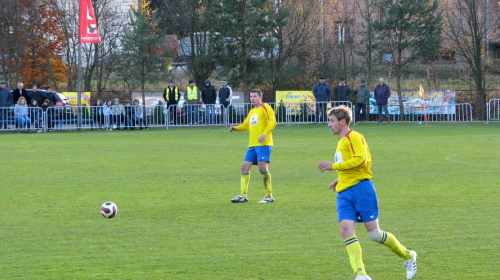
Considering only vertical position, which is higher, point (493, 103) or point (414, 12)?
point (414, 12)

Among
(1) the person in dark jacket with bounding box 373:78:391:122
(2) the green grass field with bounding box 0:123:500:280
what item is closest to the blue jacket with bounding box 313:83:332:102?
(1) the person in dark jacket with bounding box 373:78:391:122

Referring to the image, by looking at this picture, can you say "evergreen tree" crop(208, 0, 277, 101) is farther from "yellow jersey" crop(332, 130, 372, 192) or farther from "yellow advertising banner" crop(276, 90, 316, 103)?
"yellow jersey" crop(332, 130, 372, 192)

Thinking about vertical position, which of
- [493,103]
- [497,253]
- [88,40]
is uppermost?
[88,40]

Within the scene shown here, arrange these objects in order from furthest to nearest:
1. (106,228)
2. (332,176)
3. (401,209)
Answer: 1. (332,176)
2. (401,209)
3. (106,228)

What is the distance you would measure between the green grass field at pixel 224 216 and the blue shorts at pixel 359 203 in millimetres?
596

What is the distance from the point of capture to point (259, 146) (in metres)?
11.2

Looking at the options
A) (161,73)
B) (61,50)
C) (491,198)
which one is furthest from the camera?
(61,50)

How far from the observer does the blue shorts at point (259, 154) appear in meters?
11.2

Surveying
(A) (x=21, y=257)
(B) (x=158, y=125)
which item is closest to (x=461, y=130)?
(B) (x=158, y=125)

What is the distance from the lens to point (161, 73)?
3728 cm

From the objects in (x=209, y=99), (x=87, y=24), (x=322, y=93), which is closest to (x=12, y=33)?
(x=87, y=24)

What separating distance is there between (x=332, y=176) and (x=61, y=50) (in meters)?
29.3

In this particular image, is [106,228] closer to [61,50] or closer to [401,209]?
[401,209]

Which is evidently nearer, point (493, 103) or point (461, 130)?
point (461, 130)
